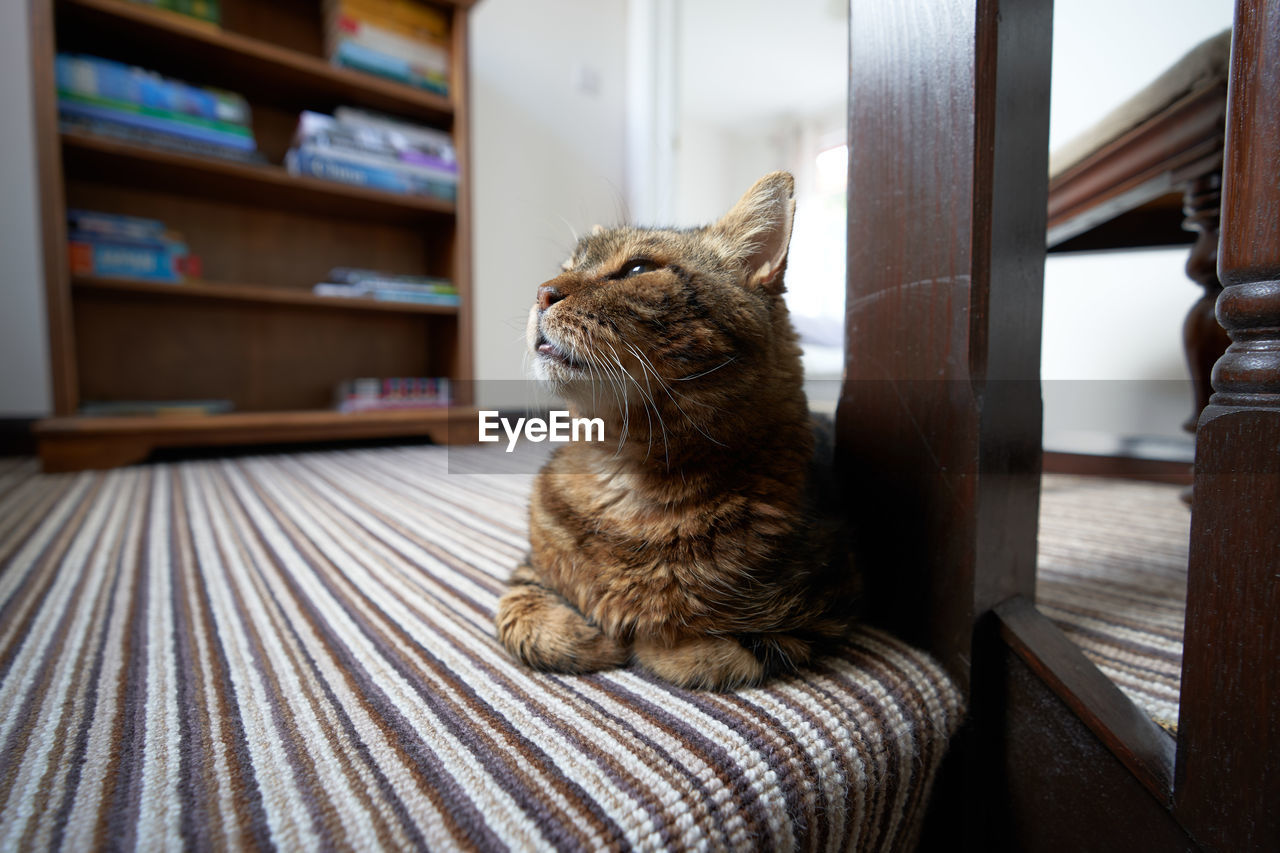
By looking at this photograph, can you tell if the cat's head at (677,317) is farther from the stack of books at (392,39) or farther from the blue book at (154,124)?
the stack of books at (392,39)

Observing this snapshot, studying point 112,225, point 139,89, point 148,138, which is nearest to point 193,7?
point 139,89

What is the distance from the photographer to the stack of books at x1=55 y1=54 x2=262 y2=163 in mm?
1456

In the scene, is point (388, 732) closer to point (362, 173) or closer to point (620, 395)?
point (620, 395)

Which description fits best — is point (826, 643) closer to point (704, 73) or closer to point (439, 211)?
point (439, 211)

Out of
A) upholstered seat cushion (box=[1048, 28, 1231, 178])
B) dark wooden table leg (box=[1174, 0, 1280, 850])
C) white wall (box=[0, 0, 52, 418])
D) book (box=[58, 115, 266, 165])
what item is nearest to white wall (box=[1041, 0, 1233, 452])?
upholstered seat cushion (box=[1048, 28, 1231, 178])

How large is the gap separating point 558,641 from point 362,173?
5.98 ft

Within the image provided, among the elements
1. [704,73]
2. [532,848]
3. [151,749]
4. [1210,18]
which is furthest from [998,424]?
[704,73]

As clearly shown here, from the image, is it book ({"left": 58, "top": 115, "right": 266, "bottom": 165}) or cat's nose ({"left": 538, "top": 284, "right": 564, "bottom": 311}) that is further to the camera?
book ({"left": 58, "top": 115, "right": 266, "bottom": 165})

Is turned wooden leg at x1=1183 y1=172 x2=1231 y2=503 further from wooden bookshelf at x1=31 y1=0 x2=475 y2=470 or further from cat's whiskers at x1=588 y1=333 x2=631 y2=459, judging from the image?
wooden bookshelf at x1=31 y1=0 x2=475 y2=470

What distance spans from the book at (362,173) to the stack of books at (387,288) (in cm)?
27

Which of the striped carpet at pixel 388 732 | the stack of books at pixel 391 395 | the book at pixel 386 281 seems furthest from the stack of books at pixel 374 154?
the striped carpet at pixel 388 732

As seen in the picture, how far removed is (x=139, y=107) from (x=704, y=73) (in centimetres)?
292

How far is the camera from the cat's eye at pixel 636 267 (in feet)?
1.60

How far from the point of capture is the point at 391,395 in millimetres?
1938
